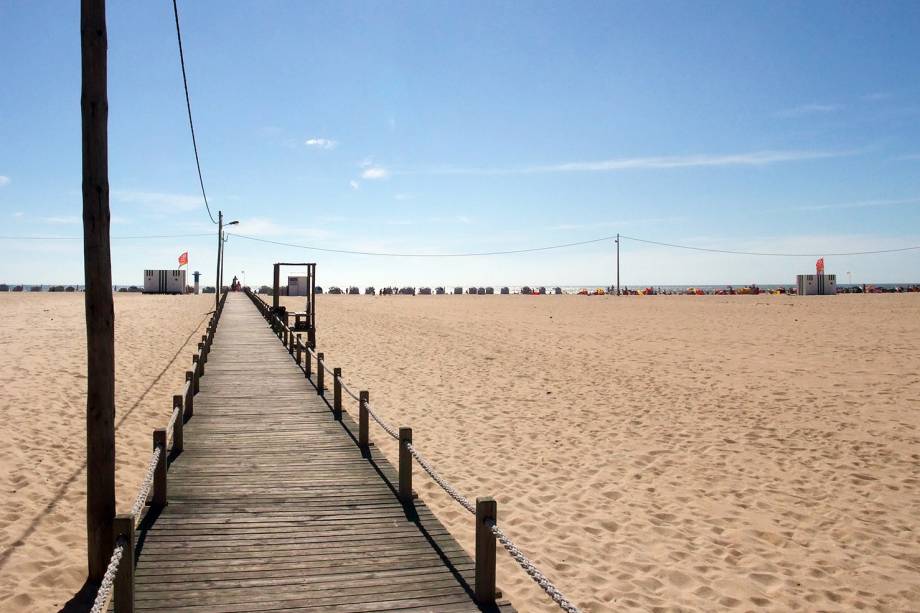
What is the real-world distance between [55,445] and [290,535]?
6039mm

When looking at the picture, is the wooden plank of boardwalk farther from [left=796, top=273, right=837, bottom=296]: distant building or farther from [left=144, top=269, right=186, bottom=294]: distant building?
[left=144, top=269, right=186, bottom=294]: distant building

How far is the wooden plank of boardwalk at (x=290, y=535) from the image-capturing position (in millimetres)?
4199

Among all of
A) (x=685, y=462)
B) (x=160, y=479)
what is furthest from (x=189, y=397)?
(x=685, y=462)

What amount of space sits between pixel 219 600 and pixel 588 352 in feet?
56.8

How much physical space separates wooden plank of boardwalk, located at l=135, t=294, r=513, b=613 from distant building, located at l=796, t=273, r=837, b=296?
197 ft

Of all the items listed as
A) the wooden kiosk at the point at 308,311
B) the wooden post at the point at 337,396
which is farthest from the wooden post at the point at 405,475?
the wooden kiosk at the point at 308,311

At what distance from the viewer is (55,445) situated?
8898 mm

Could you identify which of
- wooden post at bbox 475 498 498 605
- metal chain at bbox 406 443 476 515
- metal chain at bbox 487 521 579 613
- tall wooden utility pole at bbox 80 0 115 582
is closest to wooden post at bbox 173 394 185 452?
tall wooden utility pole at bbox 80 0 115 582

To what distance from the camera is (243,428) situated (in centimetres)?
914

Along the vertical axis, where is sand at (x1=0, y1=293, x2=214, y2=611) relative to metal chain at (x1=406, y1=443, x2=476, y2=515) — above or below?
below

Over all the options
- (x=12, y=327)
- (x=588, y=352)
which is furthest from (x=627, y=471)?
(x=12, y=327)

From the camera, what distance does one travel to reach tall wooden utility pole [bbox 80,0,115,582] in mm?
4469

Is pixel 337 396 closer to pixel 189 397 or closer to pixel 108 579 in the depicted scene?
pixel 189 397

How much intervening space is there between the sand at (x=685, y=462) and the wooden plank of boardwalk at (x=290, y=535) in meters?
1.03
